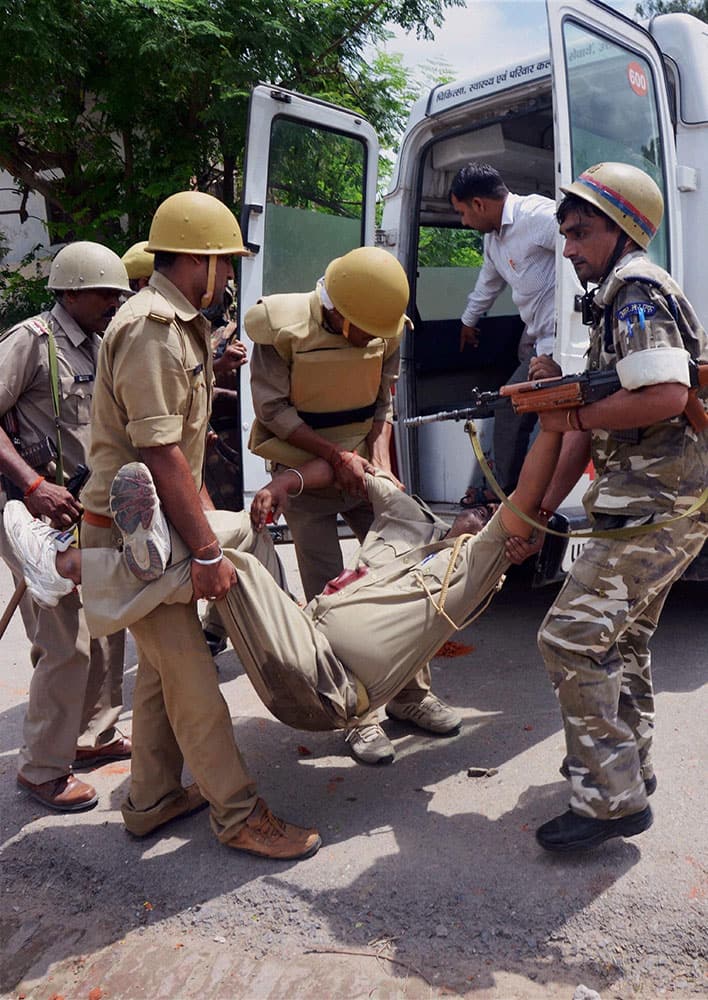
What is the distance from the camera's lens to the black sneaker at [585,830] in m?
2.55

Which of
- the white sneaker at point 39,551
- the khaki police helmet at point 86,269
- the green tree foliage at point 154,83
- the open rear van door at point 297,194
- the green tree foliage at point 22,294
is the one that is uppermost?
the green tree foliage at point 154,83

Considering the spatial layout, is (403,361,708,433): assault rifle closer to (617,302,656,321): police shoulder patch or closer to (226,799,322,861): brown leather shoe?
(617,302,656,321): police shoulder patch

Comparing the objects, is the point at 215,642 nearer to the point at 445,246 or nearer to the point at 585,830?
the point at 585,830

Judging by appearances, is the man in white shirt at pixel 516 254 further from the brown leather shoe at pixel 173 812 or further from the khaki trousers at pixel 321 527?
the brown leather shoe at pixel 173 812

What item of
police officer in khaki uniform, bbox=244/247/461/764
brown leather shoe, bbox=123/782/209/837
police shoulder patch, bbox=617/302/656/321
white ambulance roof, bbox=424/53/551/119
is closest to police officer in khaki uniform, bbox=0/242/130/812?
brown leather shoe, bbox=123/782/209/837

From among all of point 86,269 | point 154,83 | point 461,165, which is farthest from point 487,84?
point 154,83

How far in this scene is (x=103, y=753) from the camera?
3.51 m

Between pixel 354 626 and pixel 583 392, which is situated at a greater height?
pixel 583 392

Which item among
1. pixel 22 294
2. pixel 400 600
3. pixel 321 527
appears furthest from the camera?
pixel 22 294

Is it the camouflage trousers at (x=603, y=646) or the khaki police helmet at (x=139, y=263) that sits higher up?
the khaki police helmet at (x=139, y=263)

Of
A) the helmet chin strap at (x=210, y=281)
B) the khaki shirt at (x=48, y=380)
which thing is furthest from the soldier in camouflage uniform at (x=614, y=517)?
the khaki shirt at (x=48, y=380)

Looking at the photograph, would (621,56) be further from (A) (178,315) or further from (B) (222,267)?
(A) (178,315)

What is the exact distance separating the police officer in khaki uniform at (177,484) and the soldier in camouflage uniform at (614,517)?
0.91 metres

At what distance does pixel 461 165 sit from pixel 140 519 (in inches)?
142
